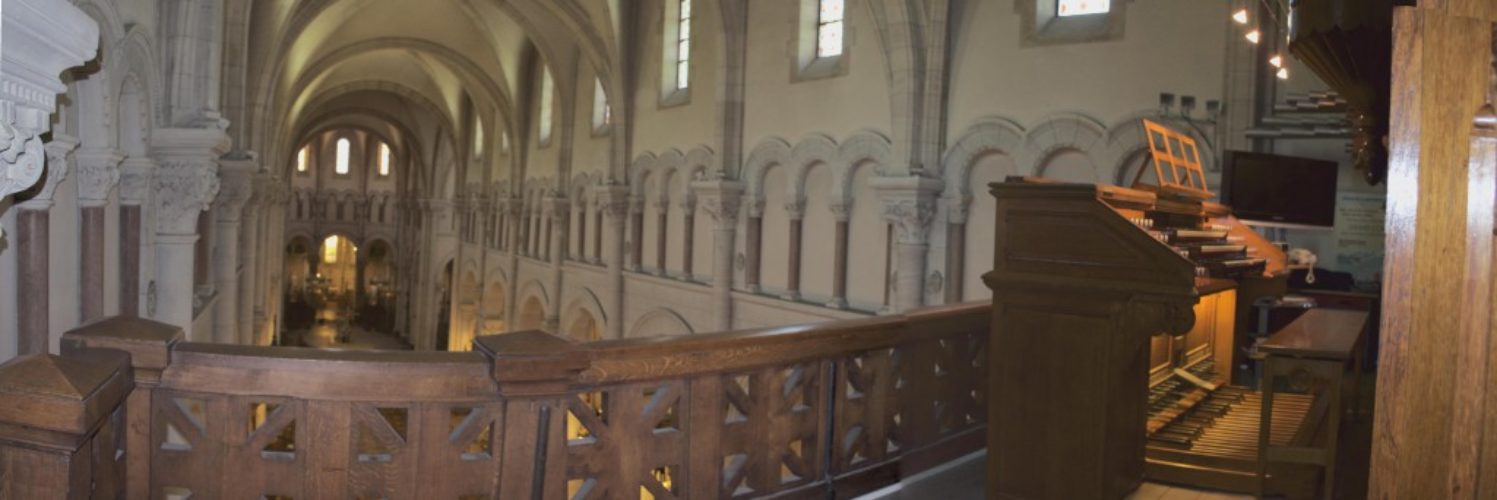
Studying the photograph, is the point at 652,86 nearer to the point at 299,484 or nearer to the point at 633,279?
the point at 633,279

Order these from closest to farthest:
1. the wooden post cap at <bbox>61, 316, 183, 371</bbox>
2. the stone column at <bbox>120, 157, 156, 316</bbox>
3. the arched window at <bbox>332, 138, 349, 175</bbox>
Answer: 1. the wooden post cap at <bbox>61, 316, 183, 371</bbox>
2. the stone column at <bbox>120, 157, 156, 316</bbox>
3. the arched window at <bbox>332, 138, 349, 175</bbox>

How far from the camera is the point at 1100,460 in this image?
4000 millimetres

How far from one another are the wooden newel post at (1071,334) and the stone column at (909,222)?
25.0 ft

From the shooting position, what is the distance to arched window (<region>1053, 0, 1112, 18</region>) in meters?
10.7

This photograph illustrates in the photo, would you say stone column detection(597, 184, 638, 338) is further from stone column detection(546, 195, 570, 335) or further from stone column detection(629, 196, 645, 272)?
stone column detection(546, 195, 570, 335)

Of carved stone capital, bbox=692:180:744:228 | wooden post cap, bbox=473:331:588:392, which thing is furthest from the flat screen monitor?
carved stone capital, bbox=692:180:744:228

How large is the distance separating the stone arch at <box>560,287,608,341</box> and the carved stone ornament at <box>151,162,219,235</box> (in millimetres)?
12801

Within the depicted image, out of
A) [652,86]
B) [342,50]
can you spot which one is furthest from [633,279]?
[342,50]

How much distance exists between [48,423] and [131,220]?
17.9 feet

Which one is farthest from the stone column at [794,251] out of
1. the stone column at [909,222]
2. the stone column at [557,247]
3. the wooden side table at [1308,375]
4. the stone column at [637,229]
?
the wooden side table at [1308,375]

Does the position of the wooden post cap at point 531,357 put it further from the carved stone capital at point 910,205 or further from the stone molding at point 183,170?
the carved stone capital at point 910,205

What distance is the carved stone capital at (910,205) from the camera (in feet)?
38.8

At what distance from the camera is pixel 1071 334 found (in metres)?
4.05

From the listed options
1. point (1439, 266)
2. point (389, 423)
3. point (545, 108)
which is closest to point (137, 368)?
point (389, 423)
